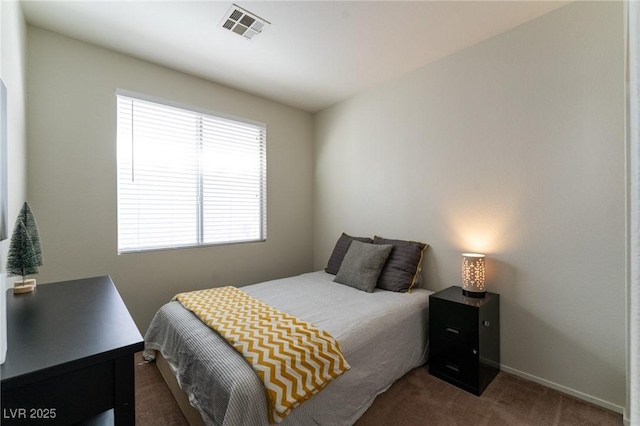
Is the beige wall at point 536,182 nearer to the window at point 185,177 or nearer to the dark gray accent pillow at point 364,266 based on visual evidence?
the dark gray accent pillow at point 364,266

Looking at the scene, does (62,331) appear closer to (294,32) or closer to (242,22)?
(242,22)

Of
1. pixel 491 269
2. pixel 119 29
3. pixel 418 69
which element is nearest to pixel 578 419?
pixel 491 269

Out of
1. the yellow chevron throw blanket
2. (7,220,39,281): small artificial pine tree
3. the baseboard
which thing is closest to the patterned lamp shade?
the baseboard

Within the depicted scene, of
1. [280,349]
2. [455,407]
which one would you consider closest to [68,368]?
[280,349]

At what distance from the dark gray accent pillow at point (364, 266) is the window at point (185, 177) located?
4.06ft

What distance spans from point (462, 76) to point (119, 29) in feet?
9.24

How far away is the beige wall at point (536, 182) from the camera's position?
1.83 m

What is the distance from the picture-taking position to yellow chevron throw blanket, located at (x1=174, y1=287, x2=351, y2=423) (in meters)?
1.34

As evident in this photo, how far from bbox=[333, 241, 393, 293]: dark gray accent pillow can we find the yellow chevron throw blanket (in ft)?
3.02

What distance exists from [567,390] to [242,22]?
138 inches

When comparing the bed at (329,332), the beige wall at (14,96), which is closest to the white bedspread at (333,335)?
the bed at (329,332)

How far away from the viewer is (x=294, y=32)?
221 centimetres

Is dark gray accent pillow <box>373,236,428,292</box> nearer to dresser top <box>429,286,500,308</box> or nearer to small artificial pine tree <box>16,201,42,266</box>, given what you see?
dresser top <box>429,286,500,308</box>

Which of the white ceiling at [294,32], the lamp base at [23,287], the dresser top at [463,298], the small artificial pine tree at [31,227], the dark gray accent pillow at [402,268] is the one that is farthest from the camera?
the dark gray accent pillow at [402,268]
